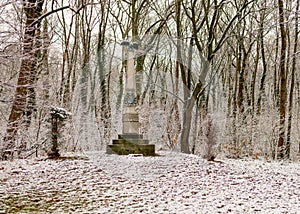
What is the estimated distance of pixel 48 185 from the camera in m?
6.82

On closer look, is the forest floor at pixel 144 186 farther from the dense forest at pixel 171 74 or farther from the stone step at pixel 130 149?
the dense forest at pixel 171 74

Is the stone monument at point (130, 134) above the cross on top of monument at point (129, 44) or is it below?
below

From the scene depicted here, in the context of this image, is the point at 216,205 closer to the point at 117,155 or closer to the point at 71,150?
the point at 117,155

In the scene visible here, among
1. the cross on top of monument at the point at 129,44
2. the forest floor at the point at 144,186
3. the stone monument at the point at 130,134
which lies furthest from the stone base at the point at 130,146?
the cross on top of monument at the point at 129,44

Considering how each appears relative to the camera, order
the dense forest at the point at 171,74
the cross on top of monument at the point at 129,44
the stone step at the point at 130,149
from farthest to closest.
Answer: the dense forest at the point at 171,74
the cross on top of monument at the point at 129,44
the stone step at the point at 130,149

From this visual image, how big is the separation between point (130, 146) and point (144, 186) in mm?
3039

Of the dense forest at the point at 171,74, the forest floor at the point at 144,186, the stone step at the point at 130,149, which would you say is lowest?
the forest floor at the point at 144,186

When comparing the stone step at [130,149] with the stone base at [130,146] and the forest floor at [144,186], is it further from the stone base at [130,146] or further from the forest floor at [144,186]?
the forest floor at [144,186]

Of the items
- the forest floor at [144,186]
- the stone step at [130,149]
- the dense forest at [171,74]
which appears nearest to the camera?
the forest floor at [144,186]

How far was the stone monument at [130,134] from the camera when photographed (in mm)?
9891

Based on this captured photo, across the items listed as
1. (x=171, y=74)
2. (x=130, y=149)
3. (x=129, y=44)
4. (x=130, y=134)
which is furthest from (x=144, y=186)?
(x=171, y=74)

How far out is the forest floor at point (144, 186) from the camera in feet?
18.0

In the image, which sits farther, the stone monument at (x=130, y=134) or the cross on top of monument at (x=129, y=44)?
the cross on top of monument at (x=129, y=44)

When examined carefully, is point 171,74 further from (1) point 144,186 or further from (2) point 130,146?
(1) point 144,186
